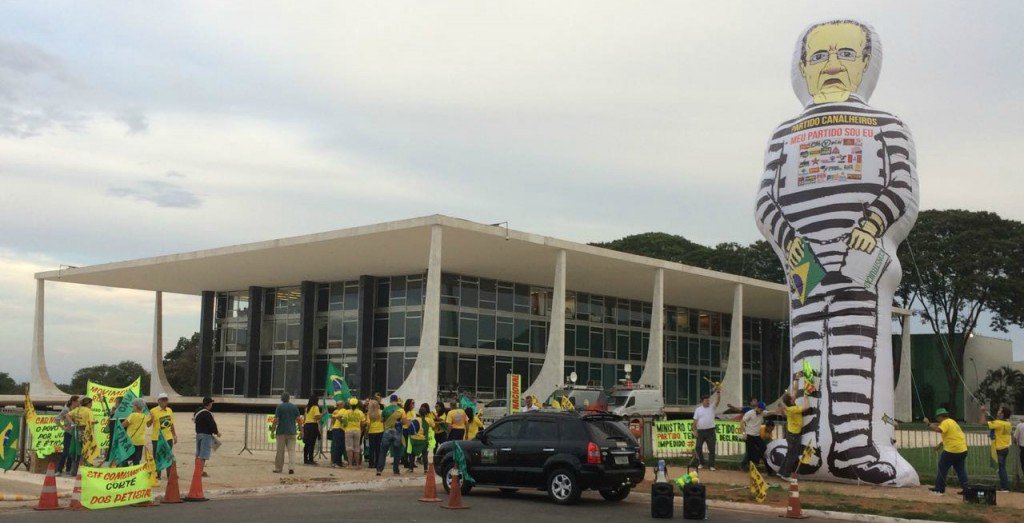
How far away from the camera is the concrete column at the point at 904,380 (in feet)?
188

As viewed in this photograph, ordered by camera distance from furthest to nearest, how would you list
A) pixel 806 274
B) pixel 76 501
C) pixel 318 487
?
pixel 806 274 → pixel 318 487 → pixel 76 501

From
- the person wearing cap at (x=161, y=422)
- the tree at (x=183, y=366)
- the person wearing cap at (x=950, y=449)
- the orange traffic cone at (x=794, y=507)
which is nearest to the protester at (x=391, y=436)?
the person wearing cap at (x=161, y=422)

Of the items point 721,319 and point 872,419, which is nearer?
point 872,419

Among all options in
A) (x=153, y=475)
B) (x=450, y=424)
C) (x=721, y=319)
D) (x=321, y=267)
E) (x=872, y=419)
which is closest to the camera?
(x=153, y=475)

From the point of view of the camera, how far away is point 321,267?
43.2 meters

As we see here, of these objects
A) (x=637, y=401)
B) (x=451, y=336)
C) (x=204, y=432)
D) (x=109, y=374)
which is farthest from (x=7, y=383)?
(x=204, y=432)

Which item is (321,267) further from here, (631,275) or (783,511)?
(783,511)

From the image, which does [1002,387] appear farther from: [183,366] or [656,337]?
[183,366]

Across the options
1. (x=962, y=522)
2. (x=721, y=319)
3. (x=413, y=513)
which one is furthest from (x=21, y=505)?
(x=721, y=319)

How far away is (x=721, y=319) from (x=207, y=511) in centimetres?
4981

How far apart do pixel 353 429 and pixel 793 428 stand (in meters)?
8.91

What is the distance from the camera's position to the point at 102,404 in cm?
1794

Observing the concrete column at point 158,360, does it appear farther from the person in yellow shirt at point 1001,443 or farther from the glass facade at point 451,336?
the person in yellow shirt at point 1001,443

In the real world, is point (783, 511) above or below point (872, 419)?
below
